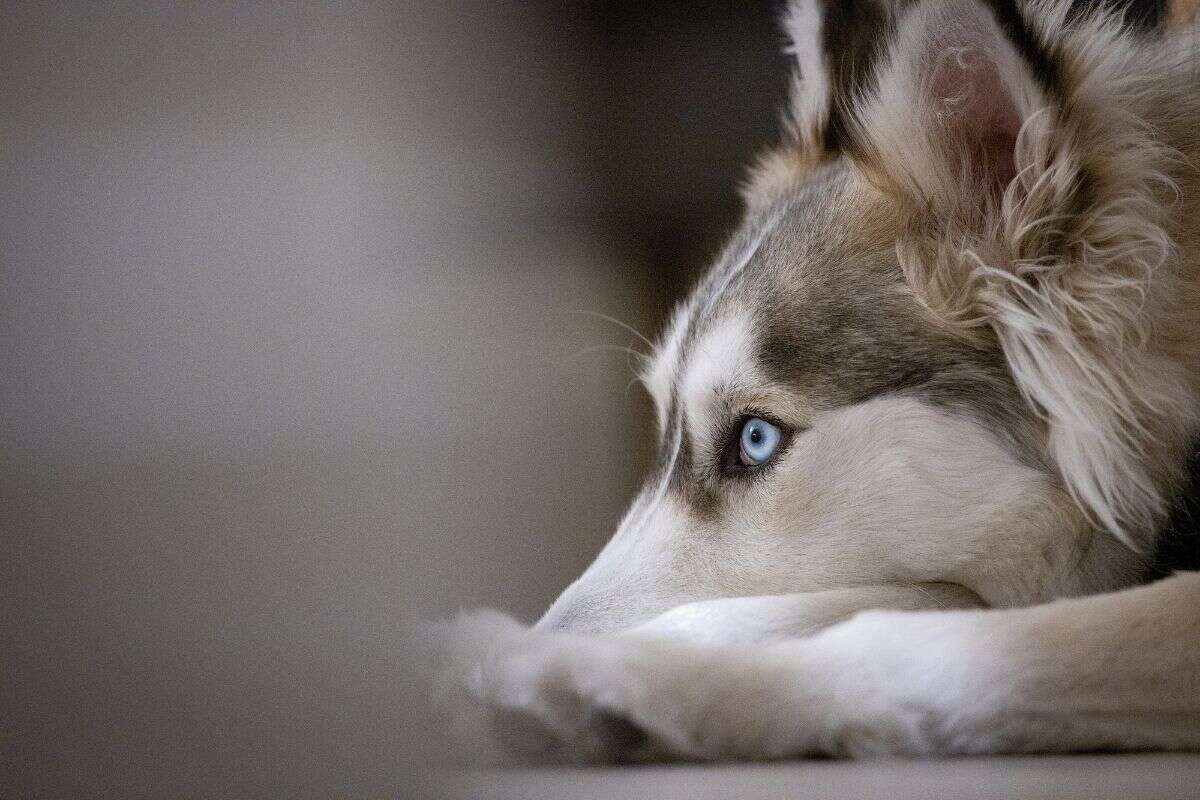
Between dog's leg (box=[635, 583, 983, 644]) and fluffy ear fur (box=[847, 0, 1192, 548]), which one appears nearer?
dog's leg (box=[635, 583, 983, 644])

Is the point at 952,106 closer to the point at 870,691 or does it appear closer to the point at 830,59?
the point at 830,59

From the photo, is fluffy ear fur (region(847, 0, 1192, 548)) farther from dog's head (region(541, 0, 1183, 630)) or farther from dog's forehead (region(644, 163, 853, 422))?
dog's forehead (region(644, 163, 853, 422))

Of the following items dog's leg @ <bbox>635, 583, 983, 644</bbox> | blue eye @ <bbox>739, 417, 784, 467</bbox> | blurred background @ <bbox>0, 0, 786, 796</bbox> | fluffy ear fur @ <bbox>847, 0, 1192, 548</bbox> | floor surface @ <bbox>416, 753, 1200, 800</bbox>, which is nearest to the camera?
blurred background @ <bbox>0, 0, 786, 796</bbox>

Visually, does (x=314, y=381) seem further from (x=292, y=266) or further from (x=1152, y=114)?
(x=1152, y=114)

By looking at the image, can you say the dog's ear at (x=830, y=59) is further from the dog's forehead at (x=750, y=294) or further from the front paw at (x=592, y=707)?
the front paw at (x=592, y=707)

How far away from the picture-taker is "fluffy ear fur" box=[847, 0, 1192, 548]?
80 centimetres

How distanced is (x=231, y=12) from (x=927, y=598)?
683mm

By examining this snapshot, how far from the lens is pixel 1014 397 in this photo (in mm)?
841

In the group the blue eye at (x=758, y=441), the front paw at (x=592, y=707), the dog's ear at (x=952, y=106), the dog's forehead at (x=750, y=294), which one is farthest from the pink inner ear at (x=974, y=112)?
the front paw at (x=592, y=707)

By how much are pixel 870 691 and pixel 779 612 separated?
0.23 m

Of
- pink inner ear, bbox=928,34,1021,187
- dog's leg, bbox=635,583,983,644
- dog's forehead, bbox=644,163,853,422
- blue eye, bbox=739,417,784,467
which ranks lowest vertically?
dog's leg, bbox=635,583,983,644

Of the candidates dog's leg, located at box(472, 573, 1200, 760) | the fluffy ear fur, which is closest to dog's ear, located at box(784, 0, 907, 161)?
the fluffy ear fur

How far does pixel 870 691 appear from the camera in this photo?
1.66 feet

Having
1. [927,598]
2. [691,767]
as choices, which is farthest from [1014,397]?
[691,767]
